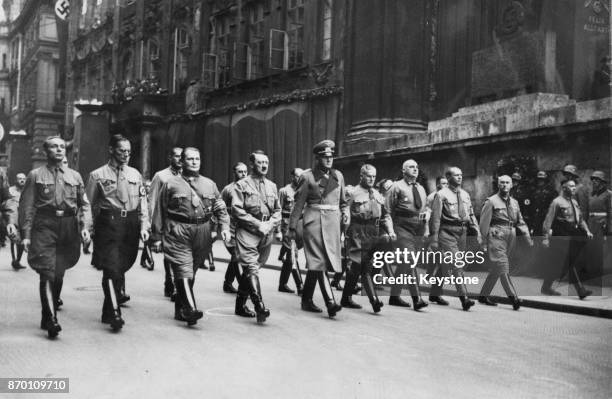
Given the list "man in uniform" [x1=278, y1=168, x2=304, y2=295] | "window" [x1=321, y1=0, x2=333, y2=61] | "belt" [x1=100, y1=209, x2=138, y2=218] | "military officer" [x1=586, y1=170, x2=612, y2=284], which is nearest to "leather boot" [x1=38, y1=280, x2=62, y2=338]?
"belt" [x1=100, y1=209, x2=138, y2=218]

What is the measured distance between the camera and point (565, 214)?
1127 cm

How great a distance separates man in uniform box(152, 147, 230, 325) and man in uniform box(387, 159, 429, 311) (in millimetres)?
3016

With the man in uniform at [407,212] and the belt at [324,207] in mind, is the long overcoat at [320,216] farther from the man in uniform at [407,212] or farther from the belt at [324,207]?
the man in uniform at [407,212]


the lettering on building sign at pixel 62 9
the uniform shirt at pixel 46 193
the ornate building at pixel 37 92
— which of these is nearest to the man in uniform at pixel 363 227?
the uniform shirt at pixel 46 193

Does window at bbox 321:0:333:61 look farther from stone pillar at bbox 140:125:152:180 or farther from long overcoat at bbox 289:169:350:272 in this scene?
long overcoat at bbox 289:169:350:272

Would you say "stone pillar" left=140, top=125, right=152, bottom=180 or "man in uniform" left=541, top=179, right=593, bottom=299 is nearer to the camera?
"man in uniform" left=541, top=179, right=593, bottom=299

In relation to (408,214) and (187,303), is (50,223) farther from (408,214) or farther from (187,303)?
(408,214)

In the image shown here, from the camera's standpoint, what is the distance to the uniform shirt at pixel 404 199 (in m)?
10.5

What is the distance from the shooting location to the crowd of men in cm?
754

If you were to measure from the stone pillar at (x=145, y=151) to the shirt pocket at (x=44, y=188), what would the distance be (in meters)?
24.7

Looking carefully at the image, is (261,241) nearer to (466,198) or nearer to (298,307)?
(298,307)

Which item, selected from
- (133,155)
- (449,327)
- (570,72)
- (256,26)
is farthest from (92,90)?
(449,327)

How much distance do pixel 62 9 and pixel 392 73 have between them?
28.1 metres

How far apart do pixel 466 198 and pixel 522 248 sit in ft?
13.1
